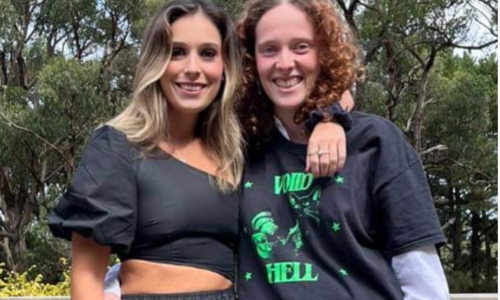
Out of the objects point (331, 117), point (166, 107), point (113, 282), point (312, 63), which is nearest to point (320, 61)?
point (312, 63)

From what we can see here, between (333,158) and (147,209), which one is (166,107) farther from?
(333,158)

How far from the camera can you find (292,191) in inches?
57.3

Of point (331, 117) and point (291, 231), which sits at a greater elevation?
point (331, 117)

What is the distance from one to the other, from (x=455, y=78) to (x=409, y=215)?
7.32 meters

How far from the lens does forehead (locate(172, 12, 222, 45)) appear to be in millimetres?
1521

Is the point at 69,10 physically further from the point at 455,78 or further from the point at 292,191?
the point at 292,191

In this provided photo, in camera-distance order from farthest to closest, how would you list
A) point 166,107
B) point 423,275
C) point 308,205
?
point 166,107 < point 308,205 < point 423,275

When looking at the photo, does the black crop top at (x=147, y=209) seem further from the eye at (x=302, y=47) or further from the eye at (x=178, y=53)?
the eye at (x=302, y=47)

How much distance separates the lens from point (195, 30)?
154 cm

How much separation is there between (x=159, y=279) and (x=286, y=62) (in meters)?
0.50

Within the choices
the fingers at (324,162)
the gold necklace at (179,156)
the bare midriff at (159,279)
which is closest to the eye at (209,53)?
the gold necklace at (179,156)

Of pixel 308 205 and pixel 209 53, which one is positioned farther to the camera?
pixel 209 53

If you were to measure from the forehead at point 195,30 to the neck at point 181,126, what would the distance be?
0.16 meters

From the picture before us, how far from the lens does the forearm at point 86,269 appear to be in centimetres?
135
